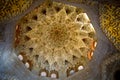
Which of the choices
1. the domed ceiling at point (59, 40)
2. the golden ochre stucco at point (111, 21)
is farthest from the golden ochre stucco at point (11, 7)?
the golden ochre stucco at point (111, 21)

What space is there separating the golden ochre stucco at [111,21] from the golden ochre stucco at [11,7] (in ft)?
8.03

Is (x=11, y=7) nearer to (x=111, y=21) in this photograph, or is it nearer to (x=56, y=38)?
(x=111, y=21)

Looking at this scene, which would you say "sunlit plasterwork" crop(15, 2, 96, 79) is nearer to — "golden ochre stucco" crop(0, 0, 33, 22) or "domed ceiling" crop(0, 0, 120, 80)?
"domed ceiling" crop(0, 0, 120, 80)

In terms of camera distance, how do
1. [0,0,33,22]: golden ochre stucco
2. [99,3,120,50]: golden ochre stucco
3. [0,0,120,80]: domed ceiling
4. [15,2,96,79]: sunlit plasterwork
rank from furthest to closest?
1. [15,2,96,79]: sunlit plasterwork
2. [0,0,120,80]: domed ceiling
3. [99,3,120,50]: golden ochre stucco
4. [0,0,33,22]: golden ochre stucco

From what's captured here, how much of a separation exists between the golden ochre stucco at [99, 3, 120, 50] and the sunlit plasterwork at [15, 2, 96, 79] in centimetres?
212

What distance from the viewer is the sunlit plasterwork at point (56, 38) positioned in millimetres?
15250

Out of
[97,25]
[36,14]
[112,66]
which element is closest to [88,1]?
[97,25]

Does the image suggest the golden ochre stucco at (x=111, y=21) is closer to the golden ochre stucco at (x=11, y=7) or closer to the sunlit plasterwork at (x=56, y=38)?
the sunlit plasterwork at (x=56, y=38)

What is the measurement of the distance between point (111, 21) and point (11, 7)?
3.29 m

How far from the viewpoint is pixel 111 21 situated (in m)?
12.7

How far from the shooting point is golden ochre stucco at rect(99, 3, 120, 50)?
12.6 m

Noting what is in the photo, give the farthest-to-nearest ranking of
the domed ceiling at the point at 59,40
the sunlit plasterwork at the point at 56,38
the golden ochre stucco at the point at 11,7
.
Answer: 1. the sunlit plasterwork at the point at 56,38
2. the domed ceiling at the point at 59,40
3. the golden ochre stucco at the point at 11,7

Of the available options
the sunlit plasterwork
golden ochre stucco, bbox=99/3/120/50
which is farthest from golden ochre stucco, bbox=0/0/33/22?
golden ochre stucco, bbox=99/3/120/50

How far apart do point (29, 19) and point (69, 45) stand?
90.2 inches
